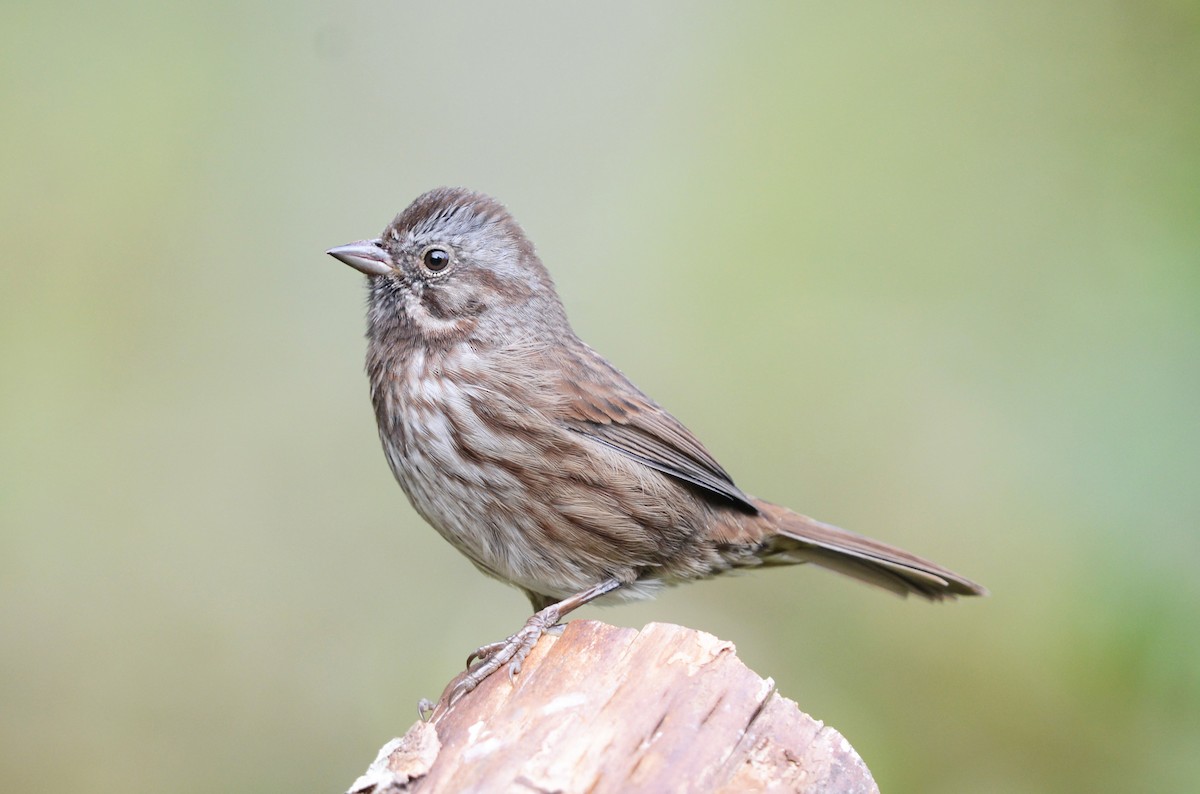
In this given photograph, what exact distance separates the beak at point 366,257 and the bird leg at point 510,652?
150 centimetres

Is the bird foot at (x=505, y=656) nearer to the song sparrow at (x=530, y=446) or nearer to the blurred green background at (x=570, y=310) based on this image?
the song sparrow at (x=530, y=446)

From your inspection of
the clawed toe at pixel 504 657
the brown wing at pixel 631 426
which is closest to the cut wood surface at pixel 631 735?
the clawed toe at pixel 504 657

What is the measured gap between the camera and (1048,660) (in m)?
4.92

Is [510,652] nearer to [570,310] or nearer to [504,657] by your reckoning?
[504,657]

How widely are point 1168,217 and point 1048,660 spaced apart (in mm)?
2027

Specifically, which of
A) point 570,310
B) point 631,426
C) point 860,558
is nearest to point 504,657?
point 631,426

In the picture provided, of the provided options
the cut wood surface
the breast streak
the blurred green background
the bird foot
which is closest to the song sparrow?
the breast streak

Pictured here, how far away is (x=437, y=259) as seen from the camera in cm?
458

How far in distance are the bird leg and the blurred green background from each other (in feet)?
6.74

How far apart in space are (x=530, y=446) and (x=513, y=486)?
0.17 m

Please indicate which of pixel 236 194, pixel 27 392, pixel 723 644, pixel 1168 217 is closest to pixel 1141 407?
pixel 1168 217

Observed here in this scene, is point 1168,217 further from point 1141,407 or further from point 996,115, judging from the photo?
point 996,115

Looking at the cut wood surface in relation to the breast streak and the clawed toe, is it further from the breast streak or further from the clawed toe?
the breast streak

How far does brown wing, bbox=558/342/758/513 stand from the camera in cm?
447
